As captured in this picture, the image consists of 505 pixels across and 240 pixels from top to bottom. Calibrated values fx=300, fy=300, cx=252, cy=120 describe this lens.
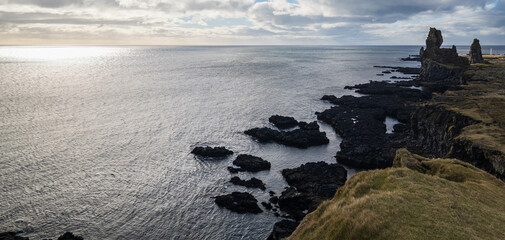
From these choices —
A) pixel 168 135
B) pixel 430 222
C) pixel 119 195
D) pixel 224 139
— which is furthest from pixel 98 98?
pixel 430 222

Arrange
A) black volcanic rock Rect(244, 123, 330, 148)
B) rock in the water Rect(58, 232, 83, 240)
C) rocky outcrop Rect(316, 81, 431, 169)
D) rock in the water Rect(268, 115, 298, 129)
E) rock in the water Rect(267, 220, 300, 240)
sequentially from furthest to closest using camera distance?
rock in the water Rect(268, 115, 298, 129)
black volcanic rock Rect(244, 123, 330, 148)
rocky outcrop Rect(316, 81, 431, 169)
rock in the water Rect(58, 232, 83, 240)
rock in the water Rect(267, 220, 300, 240)

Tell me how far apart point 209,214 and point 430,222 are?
95.2ft

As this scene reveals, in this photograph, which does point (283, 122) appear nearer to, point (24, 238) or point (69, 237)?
point (69, 237)

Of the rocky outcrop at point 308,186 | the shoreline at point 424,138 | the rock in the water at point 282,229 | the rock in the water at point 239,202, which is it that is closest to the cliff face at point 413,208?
the shoreline at point 424,138

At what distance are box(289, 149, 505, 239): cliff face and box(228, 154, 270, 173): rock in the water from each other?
27.5 m

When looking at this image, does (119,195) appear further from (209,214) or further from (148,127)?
(148,127)

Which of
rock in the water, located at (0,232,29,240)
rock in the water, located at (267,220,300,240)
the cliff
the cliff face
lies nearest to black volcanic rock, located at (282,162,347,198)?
rock in the water, located at (267,220,300,240)

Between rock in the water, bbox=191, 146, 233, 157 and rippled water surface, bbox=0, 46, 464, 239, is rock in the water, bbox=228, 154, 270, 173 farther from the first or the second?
rock in the water, bbox=191, 146, 233, 157

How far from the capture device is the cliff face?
17.2 metres

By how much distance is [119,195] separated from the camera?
149 feet

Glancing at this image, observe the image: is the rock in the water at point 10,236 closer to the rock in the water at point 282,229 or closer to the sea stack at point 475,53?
the rock in the water at point 282,229

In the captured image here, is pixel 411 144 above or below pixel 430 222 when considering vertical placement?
below

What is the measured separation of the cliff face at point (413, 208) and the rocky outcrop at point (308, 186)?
15.2 m

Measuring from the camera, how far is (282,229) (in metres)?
34.6
